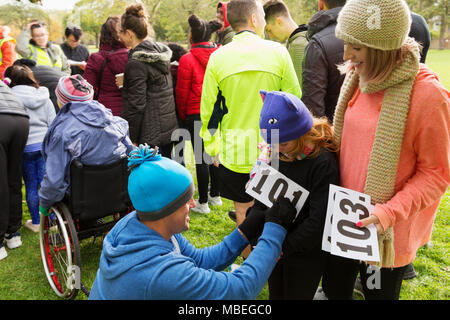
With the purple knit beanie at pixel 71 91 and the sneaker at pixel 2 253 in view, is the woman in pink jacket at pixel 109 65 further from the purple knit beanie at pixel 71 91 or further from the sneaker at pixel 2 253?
the sneaker at pixel 2 253

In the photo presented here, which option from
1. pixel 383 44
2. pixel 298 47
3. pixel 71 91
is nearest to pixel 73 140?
pixel 71 91

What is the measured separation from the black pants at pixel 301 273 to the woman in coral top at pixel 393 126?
1.19 ft

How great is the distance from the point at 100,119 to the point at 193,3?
20.0 m

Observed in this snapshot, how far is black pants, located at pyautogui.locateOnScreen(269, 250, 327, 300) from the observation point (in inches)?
77.0

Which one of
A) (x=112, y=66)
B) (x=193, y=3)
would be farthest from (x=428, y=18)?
(x=112, y=66)

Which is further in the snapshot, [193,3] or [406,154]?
[193,3]

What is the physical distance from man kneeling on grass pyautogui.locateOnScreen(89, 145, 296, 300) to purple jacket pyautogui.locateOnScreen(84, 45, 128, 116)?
2.84 metres

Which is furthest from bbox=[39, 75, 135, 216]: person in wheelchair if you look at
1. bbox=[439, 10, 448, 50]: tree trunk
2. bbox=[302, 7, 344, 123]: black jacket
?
bbox=[439, 10, 448, 50]: tree trunk

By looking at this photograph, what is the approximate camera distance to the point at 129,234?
1.54 meters

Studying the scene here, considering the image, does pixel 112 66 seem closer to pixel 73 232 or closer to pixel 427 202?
pixel 73 232

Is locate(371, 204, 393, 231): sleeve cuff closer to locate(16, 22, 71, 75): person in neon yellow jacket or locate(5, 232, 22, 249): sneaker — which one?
locate(5, 232, 22, 249): sneaker

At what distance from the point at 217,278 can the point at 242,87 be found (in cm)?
159

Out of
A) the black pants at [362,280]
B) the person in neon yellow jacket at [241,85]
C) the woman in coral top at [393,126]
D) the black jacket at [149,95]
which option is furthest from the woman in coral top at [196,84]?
the woman in coral top at [393,126]
